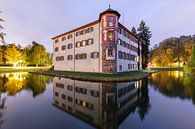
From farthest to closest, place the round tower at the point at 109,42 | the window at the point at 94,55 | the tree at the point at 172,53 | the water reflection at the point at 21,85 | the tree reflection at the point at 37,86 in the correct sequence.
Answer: the tree at the point at 172,53 → the window at the point at 94,55 → the round tower at the point at 109,42 → the tree reflection at the point at 37,86 → the water reflection at the point at 21,85

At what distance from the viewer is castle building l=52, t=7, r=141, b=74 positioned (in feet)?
102

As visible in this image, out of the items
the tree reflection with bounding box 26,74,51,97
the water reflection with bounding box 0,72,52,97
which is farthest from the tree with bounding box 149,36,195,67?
the water reflection with bounding box 0,72,52,97

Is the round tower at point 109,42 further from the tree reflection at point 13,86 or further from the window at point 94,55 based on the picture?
the tree reflection at point 13,86

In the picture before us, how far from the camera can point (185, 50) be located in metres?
84.8

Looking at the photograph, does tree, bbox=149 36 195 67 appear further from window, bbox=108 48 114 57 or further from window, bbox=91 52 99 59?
window, bbox=91 52 99 59

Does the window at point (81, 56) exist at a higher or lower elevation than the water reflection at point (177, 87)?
higher

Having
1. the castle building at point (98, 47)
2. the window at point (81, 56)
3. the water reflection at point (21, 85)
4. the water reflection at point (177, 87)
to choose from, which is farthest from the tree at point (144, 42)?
the water reflection at point (21, 85)

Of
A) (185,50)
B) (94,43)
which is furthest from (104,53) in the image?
(185,50)

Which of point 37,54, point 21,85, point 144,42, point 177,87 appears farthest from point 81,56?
point 37,54

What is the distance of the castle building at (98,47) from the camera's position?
102 feet

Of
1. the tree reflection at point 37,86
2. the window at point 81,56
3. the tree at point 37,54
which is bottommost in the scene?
the tree reflection at point 37,86

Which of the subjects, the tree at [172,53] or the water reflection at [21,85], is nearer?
the water reflection at [21,85]

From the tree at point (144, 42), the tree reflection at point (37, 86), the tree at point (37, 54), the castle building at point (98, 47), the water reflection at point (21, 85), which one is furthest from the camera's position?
the tree at point (37, 54)

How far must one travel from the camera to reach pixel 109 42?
102 ft
